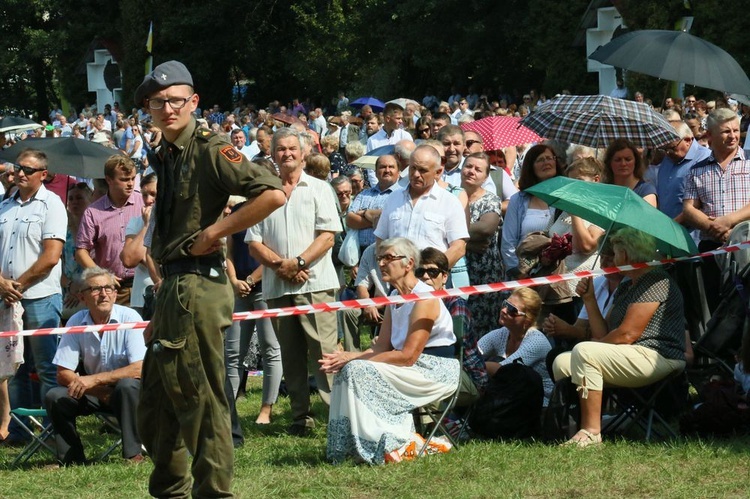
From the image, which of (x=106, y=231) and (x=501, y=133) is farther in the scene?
(x=501, y=133)

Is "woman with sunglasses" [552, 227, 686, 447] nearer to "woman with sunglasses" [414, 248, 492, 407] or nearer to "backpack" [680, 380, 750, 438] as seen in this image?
"backpack" [680, 380, 750, 438]

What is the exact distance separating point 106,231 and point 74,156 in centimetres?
225

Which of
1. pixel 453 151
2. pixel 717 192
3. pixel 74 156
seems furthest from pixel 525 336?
pixel 74 156

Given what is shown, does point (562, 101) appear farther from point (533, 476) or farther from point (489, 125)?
point (533, 476)

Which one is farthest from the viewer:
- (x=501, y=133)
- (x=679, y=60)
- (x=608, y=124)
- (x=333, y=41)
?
(x=333, y=41)

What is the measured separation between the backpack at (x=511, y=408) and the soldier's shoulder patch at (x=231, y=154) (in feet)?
9.93

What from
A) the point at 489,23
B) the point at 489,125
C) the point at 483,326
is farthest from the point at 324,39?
the point at 483,326

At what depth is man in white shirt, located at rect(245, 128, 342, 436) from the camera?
27.2 ft

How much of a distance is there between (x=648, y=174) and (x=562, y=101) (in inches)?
38.5

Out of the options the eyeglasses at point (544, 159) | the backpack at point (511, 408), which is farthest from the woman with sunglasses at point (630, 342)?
the eyeglasses at point (544, 159)

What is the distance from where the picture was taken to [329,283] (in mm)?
8422

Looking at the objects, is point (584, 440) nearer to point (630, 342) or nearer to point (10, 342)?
point (630, 342)

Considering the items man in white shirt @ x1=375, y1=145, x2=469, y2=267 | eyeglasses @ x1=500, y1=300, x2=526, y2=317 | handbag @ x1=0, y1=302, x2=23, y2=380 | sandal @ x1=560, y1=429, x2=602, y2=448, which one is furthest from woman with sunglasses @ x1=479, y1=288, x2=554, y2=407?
handbag @ x1=0, y1=302, x2=23, y2=380

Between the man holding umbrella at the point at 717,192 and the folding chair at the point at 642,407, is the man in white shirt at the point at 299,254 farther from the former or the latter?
the man holding umbrella at the point at 717,192
